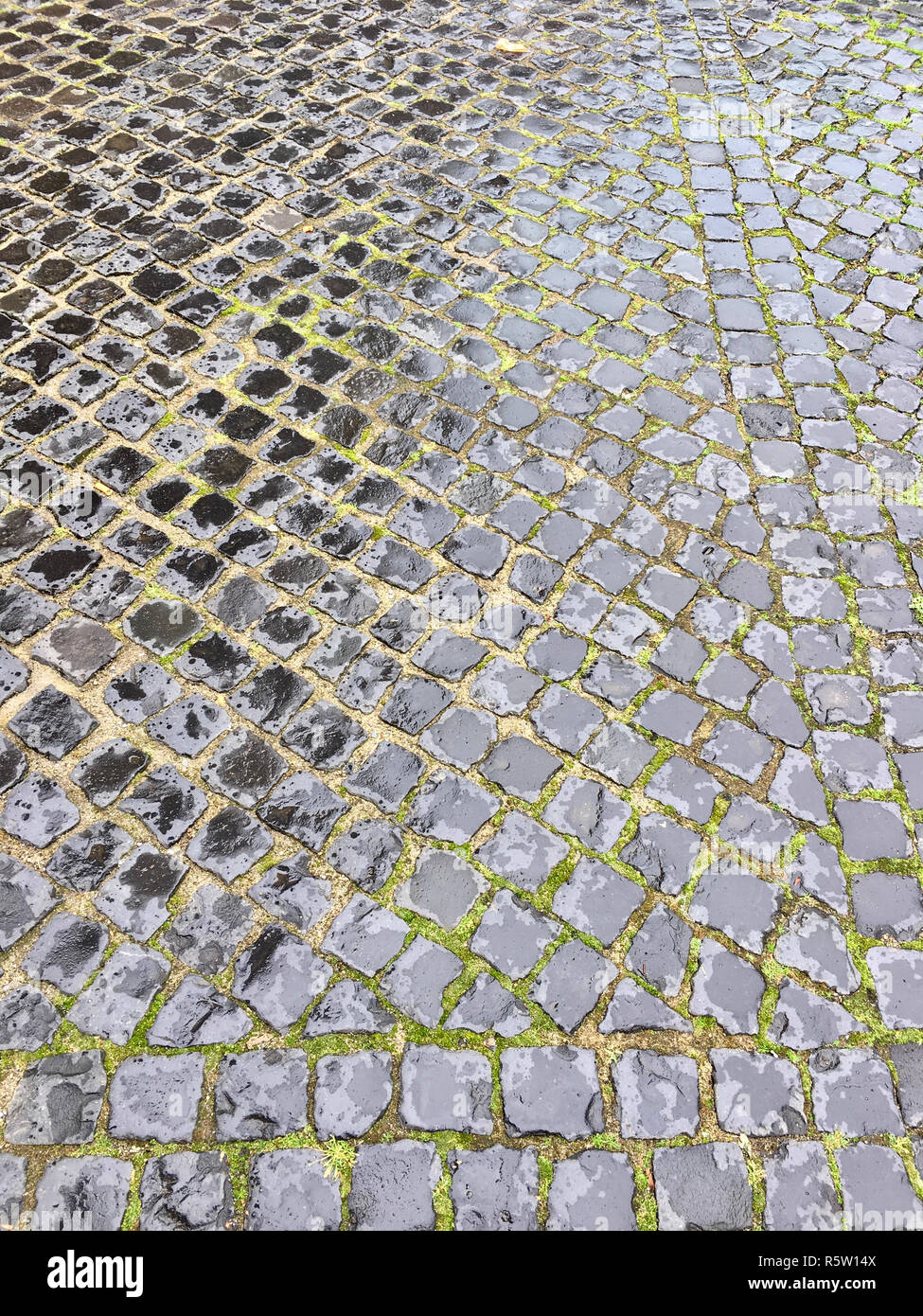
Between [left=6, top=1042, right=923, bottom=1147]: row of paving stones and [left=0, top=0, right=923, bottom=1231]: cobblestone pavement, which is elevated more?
[left=0, top=0, right=923, bottom=1231]: cobblestone pavement

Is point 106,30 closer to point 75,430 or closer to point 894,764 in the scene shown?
point 75,430

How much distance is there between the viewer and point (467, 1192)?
2.60 meters

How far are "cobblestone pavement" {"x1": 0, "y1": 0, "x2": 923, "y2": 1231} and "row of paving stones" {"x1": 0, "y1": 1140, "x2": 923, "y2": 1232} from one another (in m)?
0.01

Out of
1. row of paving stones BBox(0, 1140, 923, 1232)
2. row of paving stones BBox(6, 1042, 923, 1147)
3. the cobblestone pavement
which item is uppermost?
the cobblestone pavement

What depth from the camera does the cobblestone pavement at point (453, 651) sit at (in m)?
2.73

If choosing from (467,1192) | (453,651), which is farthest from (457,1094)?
(453,651)

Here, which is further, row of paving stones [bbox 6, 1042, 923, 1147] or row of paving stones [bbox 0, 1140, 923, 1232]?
row of paving stones [bbox 6, 1042, 923, 1147]

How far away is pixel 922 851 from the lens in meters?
3.30

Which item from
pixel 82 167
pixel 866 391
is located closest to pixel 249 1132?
pixel 866 391

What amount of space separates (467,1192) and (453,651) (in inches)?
73.8

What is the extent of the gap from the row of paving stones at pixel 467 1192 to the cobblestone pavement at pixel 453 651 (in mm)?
13

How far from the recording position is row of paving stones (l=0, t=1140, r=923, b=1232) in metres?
2.54

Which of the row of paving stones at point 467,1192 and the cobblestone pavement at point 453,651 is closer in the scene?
the row of paving stones at point 467,1192

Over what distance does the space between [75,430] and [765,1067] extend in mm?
3807
